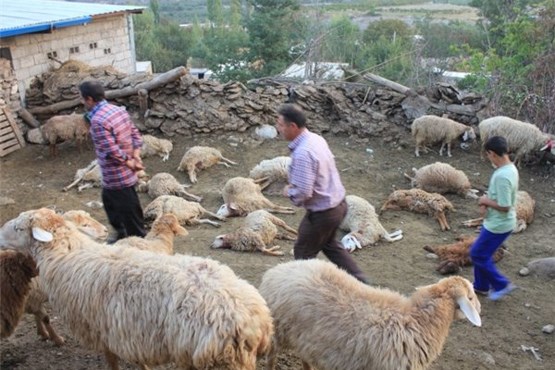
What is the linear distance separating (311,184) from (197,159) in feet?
18.9

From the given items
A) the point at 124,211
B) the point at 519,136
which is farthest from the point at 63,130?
the point at 519,136

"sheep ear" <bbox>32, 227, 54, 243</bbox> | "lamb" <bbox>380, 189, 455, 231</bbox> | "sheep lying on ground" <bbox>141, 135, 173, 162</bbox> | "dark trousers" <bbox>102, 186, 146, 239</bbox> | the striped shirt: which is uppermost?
the striped shirt

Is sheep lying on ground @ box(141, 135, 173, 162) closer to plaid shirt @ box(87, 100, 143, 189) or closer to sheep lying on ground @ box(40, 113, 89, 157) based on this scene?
sheep lying on ground @ box(40, 113, 89, 157)

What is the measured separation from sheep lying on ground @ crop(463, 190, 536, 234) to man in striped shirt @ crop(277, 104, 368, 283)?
3.94 m

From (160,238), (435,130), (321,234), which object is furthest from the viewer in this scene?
(435,130)

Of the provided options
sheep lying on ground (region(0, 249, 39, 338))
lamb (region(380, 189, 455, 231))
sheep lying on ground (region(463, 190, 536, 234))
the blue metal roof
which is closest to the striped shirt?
sheep lying on ground (region(0, 249, 39, 338))

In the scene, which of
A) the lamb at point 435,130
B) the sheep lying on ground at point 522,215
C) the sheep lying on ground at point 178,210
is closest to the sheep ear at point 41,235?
the sheep lying on ground at point 178,210

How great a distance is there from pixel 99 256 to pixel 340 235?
14.3ft

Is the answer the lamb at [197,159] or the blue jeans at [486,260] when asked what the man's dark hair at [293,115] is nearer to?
the blue jeans at [486,260]

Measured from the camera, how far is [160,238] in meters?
5.47

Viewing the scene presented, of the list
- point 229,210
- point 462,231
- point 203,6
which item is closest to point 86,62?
point 229,210

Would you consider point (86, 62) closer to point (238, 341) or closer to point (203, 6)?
point (238, 341)

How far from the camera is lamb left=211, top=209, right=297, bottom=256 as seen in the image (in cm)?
666

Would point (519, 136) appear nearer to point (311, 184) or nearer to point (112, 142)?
point (311, 184)
